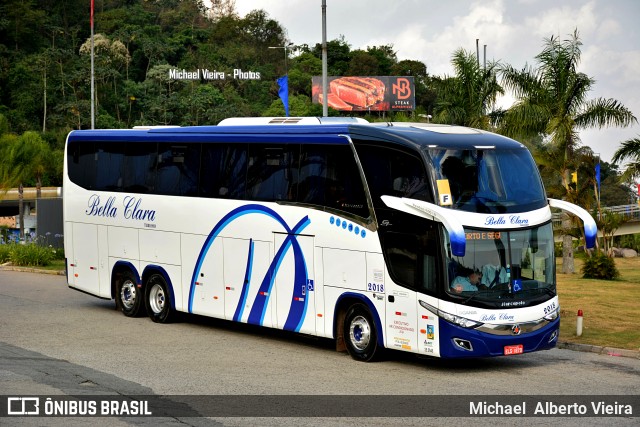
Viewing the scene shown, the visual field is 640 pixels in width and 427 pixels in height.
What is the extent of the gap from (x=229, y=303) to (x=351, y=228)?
4020mm

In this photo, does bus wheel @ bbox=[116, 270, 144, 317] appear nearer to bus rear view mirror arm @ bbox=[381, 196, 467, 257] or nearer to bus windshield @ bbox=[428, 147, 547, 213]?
bus rear view mirror arm @ bbox=[381, 196, 467, 257]

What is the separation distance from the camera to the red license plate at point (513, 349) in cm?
1634

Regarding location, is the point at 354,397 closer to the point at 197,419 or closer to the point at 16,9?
the point at 197,419

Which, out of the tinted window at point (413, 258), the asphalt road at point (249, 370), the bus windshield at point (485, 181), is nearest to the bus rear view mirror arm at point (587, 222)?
the bus windshield at point (485, 181)

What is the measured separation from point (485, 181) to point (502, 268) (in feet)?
4.59

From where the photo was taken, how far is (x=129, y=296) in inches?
928

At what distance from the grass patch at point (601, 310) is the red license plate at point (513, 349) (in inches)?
127

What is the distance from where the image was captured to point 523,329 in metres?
16.5

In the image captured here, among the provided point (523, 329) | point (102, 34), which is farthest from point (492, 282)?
point (102, 34)

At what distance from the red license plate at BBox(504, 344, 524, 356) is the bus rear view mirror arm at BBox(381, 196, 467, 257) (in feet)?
5.58

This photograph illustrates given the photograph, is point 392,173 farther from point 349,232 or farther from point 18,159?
point 18,159

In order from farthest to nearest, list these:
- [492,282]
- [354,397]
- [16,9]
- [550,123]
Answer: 1. [16,9]
2. [550,123]
3. [492,282]
4. [354,397]

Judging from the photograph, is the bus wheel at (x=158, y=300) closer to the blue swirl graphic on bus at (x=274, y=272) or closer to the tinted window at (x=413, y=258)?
the blue swirl graphic on bus at (x=274, y=272)

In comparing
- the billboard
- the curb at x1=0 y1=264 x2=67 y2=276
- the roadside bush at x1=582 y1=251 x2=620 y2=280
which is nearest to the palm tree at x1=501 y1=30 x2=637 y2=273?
the roadside bush at x1=582 y1=251 x2=620 y2=280
